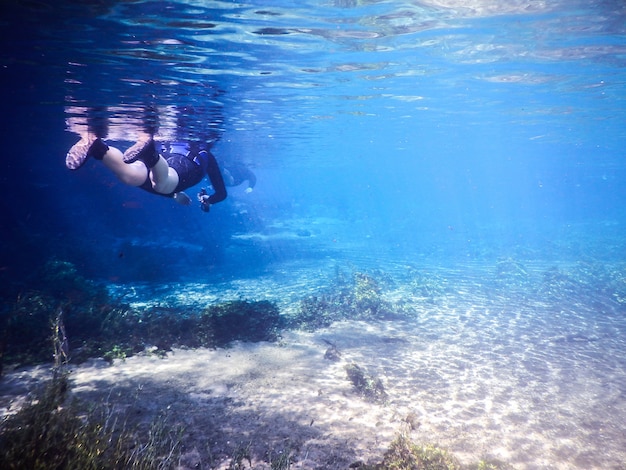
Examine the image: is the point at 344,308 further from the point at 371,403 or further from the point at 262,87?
the point at 262,87

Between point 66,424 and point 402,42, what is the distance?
14.4 meters

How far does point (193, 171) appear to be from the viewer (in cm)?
975

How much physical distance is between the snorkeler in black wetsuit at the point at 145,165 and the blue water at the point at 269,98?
4.24 m

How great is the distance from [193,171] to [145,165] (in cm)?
213

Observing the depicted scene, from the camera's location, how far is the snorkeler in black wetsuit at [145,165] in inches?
264

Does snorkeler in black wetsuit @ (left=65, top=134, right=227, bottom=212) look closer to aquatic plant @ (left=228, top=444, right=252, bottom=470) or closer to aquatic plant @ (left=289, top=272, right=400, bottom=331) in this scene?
aquatic plant @ (left=228, top=444, right=252, bottom=470)

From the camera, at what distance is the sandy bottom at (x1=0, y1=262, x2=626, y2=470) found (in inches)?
236

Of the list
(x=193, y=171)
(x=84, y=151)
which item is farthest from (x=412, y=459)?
(x=193, y=171)

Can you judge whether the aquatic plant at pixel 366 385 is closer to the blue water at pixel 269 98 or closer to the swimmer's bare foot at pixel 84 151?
the swimmer's bare foot at pixel 84 151

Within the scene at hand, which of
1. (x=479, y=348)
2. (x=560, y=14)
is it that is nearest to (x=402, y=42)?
(x=560, y=14)

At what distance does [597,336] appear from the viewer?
13.8m

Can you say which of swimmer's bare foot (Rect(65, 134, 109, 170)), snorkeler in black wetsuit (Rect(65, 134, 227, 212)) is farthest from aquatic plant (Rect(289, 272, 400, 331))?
swimmer's bare foot (Rect(65, 134, 109, 170))

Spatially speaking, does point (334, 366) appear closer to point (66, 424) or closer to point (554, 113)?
point (66, 424)

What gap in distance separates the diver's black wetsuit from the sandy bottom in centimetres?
479
